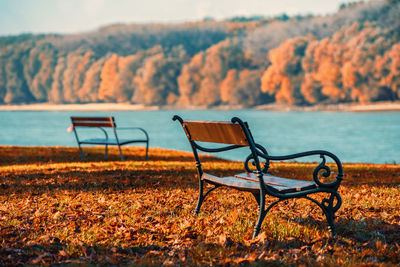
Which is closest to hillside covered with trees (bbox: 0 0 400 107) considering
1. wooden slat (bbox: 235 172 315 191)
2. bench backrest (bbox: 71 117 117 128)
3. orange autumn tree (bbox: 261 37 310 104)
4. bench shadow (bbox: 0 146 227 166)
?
orange autumn tree (bbox: 261 37 310 104)

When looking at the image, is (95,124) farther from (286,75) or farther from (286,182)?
(286,75)

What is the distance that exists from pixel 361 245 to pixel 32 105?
140 metres

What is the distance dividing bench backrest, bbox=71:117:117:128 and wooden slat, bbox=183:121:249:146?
7245mm

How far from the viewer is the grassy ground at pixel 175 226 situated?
13.1 feet

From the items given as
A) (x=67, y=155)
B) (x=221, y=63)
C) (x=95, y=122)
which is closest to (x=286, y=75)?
(x=221, y=63)

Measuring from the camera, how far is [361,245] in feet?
14.1

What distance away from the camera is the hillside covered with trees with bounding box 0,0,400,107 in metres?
78.8

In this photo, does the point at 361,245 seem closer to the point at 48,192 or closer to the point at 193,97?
the point at 48,192

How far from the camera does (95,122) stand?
41.1 feet

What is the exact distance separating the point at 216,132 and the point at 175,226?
3.34 ft

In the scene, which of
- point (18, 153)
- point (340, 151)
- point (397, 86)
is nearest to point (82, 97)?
point (397, 86)

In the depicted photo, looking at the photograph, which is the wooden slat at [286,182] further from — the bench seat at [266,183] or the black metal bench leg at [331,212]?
the black metal bench leg at [331,212]

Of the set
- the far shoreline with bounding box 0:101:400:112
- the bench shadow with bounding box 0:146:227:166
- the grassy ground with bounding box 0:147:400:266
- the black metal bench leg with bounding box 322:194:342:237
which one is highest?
the black metal bench leg with bounding box 322:194:342:237

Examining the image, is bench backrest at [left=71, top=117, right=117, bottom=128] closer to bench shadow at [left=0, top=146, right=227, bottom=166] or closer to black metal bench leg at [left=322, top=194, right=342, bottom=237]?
bench shadow at [left=0, top=146, right=227, bottom=166]
